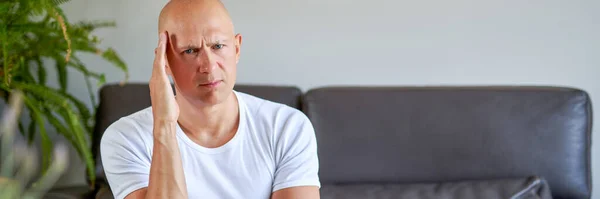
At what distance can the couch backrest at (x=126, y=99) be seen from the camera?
2211 mm

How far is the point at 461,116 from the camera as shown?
221 cm

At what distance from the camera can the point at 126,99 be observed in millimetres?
2230

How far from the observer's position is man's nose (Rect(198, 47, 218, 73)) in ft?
5.26

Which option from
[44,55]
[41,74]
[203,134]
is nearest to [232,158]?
[203,134]

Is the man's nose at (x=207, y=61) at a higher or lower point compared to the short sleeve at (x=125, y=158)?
higher

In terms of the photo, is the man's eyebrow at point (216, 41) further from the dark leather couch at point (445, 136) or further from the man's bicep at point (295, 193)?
the dark leather couch at point (445, 136)

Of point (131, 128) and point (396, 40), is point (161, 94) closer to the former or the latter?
point (131, 128)

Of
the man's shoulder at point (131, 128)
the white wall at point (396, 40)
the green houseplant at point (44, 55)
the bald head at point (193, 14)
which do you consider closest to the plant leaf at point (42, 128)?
the green houseplant at point (44, 55)

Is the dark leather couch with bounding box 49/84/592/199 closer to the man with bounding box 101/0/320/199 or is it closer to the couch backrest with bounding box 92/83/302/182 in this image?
the couch backrest with bounding box 92/83/302/182

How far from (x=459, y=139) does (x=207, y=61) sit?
3.08ft

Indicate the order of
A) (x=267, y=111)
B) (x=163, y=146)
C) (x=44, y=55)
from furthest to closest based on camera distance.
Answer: (x=44, y=55)
(x=267, y=111)
(x=163, y=146)

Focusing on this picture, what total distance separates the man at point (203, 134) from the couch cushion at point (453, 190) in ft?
1.30

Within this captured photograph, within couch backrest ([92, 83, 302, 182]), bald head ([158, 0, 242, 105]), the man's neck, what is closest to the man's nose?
bald head ([158, 0, 242, 105])

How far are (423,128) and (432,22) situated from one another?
1.87 ft
